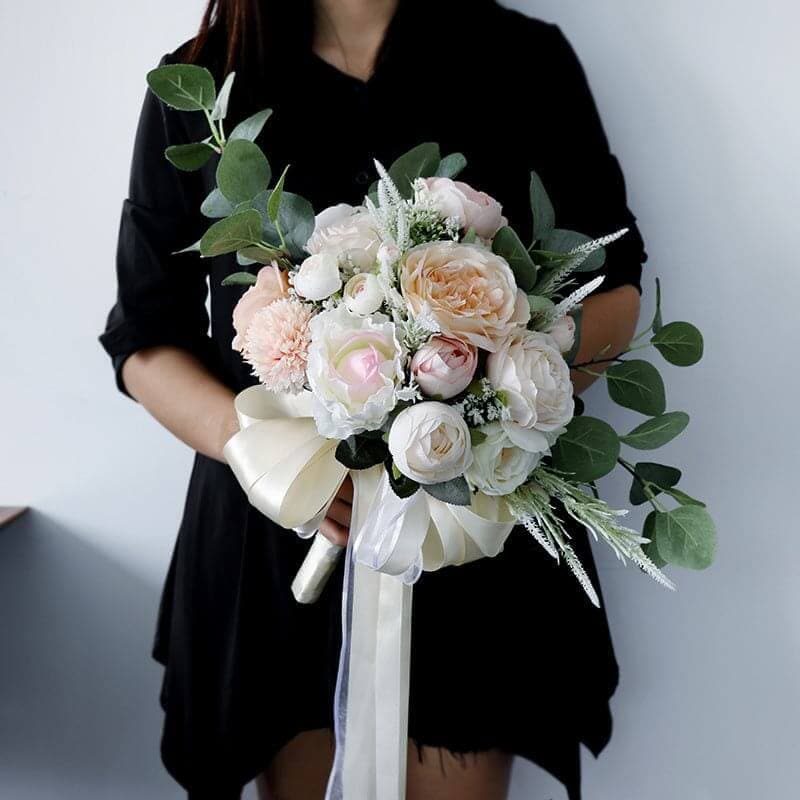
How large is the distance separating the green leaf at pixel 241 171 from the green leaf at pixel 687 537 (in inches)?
18.4

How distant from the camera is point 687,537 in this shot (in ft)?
2.62

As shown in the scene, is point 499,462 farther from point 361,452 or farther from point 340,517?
point 340,517

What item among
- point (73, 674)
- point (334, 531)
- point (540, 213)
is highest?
point (540, 213)

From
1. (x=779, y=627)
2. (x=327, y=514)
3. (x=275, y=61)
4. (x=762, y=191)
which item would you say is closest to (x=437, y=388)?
(x=327, y=514)

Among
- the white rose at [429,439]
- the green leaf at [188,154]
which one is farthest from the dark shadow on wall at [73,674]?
the white rose at [429,439]

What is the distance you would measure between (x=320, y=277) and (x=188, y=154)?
234mm

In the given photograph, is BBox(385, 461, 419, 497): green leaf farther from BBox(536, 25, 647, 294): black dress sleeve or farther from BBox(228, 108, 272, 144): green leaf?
BBox(536, 25, 647, 294): black dress sleeve

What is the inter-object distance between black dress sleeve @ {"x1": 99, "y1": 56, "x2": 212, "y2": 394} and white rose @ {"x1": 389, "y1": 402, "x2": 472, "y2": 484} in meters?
0.52

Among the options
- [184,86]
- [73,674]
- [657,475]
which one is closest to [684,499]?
[657,475]

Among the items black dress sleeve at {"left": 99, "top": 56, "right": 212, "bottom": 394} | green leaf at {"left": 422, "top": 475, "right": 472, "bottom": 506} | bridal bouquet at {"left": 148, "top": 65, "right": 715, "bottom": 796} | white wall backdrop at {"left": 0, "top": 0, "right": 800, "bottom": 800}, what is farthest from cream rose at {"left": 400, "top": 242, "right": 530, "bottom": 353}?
white wall backdrop at {"left": 0, "top": 0, "right": 800, "bottom": 800}

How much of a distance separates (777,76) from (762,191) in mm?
155

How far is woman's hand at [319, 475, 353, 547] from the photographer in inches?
33.9

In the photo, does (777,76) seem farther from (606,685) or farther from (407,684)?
(407,684)

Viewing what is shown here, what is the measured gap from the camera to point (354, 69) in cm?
109
